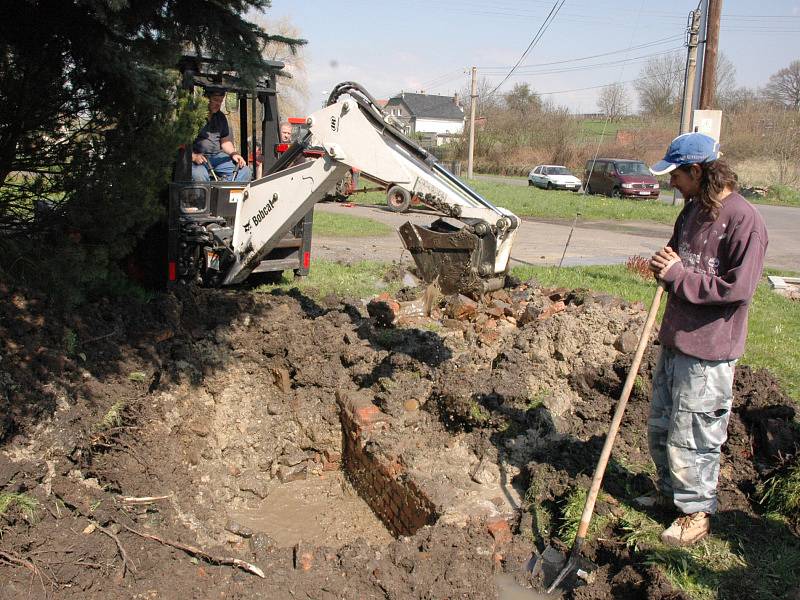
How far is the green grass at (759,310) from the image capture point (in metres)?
6.08

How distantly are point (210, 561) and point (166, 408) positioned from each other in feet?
5.60

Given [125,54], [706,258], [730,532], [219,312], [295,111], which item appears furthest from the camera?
[295,111]

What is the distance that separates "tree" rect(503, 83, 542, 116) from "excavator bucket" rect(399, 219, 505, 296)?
42935 millimetres

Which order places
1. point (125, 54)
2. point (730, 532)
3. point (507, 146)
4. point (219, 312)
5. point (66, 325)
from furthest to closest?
point (507, 146), point (219, 312), point (66, 325), point (125, 54), point (730, 532)

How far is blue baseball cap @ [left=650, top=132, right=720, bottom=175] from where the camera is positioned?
3374 millimetres

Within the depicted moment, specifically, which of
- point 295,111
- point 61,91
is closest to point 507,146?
point 295,111

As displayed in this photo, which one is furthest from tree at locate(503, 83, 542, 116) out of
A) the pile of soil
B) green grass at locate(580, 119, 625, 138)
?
the pile of soil

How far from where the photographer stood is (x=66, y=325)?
4.90 metres

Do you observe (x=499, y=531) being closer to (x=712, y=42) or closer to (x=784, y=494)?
(x=784, y=494)

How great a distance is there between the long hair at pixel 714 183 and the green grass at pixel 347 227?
11.4 metres

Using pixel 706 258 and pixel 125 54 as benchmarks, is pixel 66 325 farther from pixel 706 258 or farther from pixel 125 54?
pixel 706 258

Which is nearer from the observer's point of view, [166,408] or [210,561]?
[210,561]

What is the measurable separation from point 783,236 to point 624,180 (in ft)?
30.1

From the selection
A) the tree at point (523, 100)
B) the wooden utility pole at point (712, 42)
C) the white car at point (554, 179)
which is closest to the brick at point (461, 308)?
the wooden utility pole at point (712, 42)
